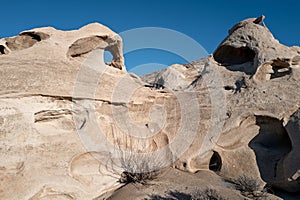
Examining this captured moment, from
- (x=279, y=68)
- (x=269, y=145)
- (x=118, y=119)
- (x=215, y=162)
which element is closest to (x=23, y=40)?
(x=118, y=119)

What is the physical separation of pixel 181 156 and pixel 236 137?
1192mm

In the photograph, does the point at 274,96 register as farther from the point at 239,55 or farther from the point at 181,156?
the point at 239,55

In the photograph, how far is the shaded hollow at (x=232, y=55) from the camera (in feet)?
28.1

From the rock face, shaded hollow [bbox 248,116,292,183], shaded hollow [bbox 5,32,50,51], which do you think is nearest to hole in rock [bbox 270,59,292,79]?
the rock face

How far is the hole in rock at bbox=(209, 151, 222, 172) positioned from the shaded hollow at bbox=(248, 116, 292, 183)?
0.68 m

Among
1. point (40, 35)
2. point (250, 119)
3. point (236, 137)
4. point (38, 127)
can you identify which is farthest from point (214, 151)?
point (40, 35)

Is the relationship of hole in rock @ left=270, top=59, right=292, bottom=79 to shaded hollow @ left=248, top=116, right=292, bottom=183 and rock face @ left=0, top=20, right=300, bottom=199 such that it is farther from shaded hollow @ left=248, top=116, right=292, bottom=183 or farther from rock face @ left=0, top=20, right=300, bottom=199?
shaded hollow @ left=248, top=116, right=292, bottom=183

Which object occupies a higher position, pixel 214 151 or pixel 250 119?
pixel 250 119

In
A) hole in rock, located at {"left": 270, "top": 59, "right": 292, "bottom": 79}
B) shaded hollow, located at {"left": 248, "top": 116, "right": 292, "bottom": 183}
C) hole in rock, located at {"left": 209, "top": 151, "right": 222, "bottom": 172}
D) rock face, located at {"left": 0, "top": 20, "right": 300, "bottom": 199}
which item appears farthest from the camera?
hole in rock, located at {"left": 270, "top": 59, "right": 292, "bottom": 79}

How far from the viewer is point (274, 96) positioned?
610 cm

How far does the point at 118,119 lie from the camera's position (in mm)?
5398

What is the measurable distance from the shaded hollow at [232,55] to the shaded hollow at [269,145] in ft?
10.1

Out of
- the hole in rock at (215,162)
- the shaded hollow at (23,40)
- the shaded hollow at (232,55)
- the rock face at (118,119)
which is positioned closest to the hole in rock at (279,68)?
the rock face at (118,119)

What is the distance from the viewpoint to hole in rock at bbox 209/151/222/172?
5.59 metres
